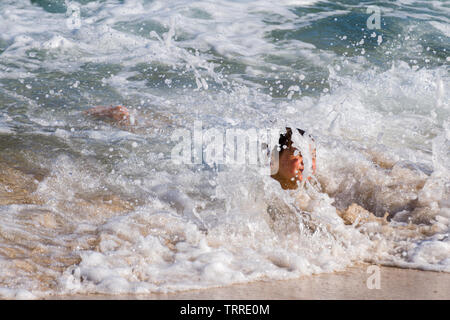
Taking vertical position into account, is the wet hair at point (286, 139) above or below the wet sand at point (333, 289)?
above

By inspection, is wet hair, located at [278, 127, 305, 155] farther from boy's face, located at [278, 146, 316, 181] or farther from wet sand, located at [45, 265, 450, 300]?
wet sand, located at [45, 265, 450, 300]

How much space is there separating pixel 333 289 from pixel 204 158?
1.96 meters

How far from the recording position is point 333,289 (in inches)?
97.3

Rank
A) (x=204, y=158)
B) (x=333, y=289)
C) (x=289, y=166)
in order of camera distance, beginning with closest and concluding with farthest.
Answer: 1. (x=333, y=289)
2. (x=289, y=166)
3. (x=204, y=158)

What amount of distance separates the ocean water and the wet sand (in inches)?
2.8

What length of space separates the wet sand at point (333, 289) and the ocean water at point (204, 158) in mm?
71

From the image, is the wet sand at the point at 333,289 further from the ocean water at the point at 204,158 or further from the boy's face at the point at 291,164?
the boy's face at the point at 291,164

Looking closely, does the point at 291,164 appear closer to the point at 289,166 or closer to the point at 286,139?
the point at 289,166

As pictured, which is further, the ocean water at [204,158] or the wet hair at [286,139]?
the wet hair at [286,139]

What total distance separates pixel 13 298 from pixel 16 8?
8463mm

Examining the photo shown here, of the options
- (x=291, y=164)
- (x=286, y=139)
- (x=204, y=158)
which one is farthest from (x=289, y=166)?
(x=204, y=158)

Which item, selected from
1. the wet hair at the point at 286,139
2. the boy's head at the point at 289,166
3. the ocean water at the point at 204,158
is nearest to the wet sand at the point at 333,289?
the ocean water at the point at 204,158

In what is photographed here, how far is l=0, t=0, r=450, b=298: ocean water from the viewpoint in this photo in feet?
9.02

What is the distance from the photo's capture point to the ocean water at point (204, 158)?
275cm
